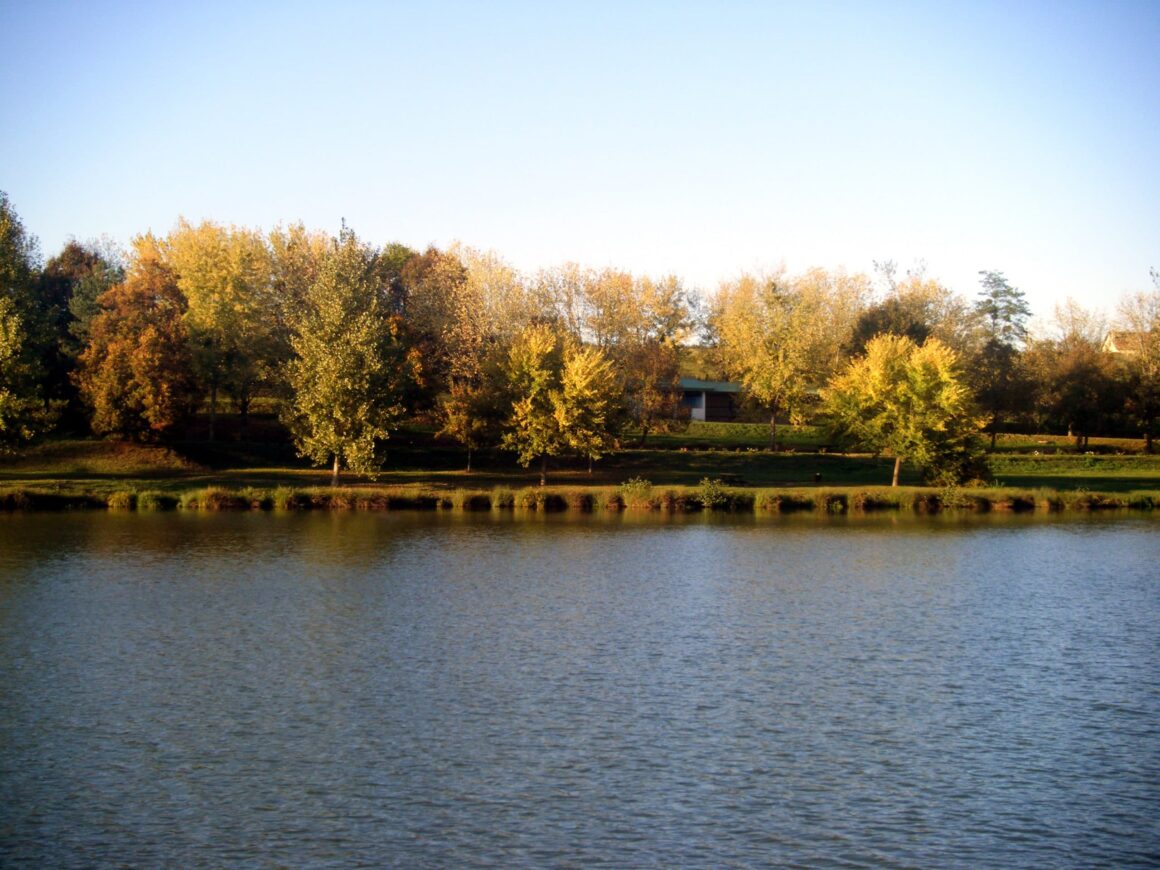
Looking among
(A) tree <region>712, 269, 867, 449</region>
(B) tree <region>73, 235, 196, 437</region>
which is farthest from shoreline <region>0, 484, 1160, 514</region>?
(A) tree <region>712, 269, 867, 449</region>

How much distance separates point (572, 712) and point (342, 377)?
39164mm

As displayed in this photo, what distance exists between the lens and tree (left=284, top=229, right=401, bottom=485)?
5712 cm

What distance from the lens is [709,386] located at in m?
106

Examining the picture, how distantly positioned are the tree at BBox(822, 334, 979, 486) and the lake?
23.0 m

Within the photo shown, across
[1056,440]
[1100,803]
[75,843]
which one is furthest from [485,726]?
[1056,440]

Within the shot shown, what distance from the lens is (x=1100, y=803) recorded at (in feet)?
55.0

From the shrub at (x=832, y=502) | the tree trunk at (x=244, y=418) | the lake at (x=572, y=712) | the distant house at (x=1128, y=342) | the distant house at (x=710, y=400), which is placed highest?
the distant house at (x=1128, y=342)

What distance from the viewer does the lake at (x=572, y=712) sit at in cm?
1541

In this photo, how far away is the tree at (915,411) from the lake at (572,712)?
75.6ft

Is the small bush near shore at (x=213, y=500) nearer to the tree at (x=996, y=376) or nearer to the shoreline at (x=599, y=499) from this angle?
the shoreline at (x=599, y=499)

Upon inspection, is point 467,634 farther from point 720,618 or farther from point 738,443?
point 738,443

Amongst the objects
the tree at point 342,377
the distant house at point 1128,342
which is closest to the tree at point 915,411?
the tree at point 342,377

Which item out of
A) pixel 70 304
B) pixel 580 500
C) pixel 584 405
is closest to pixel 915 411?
pixel 584 405

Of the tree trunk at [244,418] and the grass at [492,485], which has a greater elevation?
the tree trunk at [244,418]
